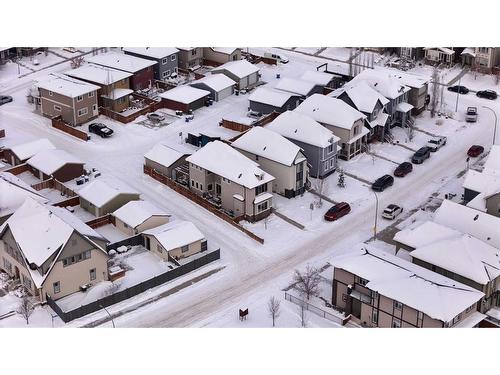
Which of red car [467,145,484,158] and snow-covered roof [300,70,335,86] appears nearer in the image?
red car [467,145,484,158]

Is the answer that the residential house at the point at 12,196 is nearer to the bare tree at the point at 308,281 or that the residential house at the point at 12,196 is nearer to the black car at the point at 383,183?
the bare tree at the point at 308,281

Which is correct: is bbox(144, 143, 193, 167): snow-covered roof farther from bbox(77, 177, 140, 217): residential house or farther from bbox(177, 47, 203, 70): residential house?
bbox(177, 47, 203, 70): residential house

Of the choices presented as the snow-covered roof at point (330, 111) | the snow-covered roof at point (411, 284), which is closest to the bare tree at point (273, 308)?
the snow-covered roof at point (411, 284)

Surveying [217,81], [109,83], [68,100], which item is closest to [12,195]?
[68,100]

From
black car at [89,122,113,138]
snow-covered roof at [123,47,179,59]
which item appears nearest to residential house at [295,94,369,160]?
black car at [89,122,113,138]

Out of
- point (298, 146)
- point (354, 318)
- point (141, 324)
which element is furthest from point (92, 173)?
point (354, 318)
